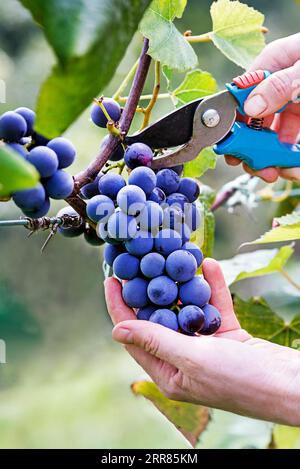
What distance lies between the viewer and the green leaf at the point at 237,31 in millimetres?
859

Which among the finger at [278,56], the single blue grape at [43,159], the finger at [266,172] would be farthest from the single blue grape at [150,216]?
the finger at [278,56]

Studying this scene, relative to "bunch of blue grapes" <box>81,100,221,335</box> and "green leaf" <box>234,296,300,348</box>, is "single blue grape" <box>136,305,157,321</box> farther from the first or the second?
"green leaf" <box>234,296,300,348</box>

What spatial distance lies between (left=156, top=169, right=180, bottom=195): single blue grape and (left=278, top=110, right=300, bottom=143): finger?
11.0 inches

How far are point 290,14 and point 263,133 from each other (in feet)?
7.85

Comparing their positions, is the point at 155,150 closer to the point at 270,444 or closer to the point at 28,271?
the point at 270,444

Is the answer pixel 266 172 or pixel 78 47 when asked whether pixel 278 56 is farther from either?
pixel 78 47

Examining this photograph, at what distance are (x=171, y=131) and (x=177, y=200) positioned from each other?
81mm

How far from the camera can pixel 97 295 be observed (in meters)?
2.42

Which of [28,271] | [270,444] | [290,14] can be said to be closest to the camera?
[270,444]

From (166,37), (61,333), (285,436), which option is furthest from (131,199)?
(61,333)

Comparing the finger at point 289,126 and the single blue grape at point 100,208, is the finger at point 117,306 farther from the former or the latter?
the finger at point 289,126

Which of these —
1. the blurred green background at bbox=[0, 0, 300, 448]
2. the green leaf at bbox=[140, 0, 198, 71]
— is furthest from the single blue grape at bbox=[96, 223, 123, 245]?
the blurred green background at bbox=[0, 0, 300, 448]

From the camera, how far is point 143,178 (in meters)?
0.62
